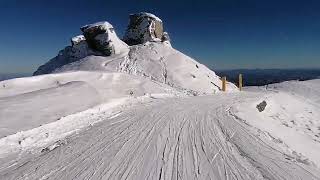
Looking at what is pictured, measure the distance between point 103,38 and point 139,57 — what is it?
4.01 metres

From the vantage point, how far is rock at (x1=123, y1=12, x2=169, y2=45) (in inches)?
1508

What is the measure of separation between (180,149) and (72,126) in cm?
469

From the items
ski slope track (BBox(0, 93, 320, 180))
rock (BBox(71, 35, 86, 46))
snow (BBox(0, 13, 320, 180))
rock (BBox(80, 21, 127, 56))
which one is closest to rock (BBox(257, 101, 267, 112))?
snow (BBox(0, 13, 320, 180))

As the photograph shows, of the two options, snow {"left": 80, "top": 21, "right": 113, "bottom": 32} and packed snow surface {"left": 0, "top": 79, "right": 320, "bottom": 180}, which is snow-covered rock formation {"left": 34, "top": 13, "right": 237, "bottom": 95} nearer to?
snow {"left": 80, "top": 21, "right": 113, "bottom": 32}

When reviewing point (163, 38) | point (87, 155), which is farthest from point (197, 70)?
point (87, 155)

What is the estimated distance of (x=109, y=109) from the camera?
16.2 meters

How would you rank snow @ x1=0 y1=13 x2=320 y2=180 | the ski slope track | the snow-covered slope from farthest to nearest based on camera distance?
the snow-covered slope < snow @ x1=0 y1=13 x2=320 y2=180 < the ski slope track

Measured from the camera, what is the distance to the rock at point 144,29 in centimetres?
3831

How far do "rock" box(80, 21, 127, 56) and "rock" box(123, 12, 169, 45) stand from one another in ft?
13.1

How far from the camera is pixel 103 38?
111 ft

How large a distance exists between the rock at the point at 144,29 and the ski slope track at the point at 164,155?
26.2 meters

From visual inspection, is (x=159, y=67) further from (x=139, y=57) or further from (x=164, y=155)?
(x=164, y=155)

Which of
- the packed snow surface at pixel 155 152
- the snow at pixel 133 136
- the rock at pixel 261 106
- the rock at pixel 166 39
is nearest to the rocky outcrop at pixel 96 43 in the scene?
the rock at pixel 166 39

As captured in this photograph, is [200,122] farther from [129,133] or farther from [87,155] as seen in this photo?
[87,155]
